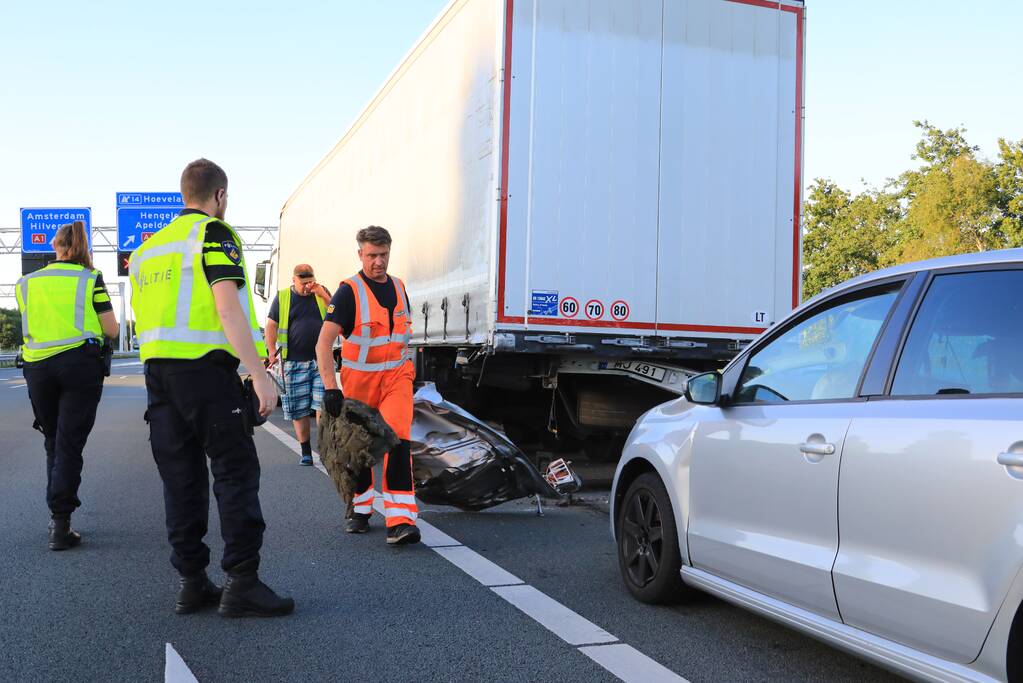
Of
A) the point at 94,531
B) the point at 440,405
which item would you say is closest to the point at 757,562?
the point at 440,405

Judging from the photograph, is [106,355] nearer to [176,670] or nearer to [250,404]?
[250,404]

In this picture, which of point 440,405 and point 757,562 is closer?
point 757,562

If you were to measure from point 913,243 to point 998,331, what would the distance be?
39.6m

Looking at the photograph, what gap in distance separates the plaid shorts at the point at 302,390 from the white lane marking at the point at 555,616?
186 inches

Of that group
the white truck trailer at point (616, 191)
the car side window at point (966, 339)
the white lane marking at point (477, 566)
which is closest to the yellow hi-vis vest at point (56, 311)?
the white lane marking at point (477, 566)

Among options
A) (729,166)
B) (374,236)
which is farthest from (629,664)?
(729,166)

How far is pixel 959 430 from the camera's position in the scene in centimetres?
287

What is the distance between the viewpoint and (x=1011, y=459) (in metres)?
2.66

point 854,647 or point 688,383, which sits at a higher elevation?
point 688,383

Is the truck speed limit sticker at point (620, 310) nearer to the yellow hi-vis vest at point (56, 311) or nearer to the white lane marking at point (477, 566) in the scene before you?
the white lane marking at point (477, 566)

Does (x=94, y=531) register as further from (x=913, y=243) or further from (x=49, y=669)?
(x=913, y=243)

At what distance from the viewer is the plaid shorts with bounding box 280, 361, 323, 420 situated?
30.3 ft

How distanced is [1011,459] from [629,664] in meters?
1.65

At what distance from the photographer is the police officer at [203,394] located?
431 cm
